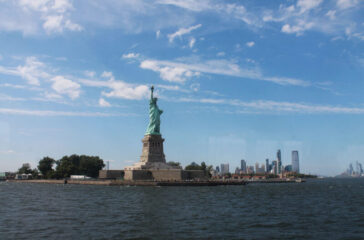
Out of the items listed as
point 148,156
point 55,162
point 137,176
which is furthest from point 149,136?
point 55,162

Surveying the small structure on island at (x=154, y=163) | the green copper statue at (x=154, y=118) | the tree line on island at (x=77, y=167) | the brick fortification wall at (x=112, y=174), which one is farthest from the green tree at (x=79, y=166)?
the green copper statue at (x=154, y=118)

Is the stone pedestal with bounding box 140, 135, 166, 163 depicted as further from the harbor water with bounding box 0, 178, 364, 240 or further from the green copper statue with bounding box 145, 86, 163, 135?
the harbor water with bounding box 0, 178, 364, 240

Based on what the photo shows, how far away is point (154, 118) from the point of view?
88.0m

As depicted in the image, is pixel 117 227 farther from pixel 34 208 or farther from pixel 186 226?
pixel 34 208

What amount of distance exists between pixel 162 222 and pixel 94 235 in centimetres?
599

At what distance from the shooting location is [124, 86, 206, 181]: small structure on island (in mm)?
78938

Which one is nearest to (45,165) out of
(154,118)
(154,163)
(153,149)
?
(154,118)

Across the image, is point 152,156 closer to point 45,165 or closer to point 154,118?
point 154,118

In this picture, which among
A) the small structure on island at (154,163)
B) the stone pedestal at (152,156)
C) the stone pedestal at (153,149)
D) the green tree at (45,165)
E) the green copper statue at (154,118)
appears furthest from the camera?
the green tree at (45,165)

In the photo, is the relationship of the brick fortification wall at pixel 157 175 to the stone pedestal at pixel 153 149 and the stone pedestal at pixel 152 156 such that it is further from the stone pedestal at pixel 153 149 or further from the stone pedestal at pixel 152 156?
the stone pedestal at pixel 153 149

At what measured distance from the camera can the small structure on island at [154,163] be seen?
259 ft

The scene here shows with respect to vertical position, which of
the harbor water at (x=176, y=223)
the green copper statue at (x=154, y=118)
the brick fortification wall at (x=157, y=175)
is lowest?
the harbor water at (x=176, y=223)

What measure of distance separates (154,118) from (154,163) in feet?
37.9

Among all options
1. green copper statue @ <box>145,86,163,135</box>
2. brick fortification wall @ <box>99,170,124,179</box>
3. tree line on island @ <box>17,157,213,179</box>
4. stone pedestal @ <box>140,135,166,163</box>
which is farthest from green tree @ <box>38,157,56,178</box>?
green copper statue @ <box>145,86,163,135</box>
